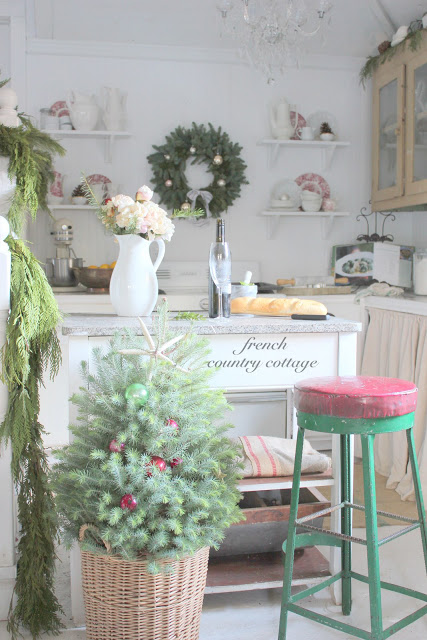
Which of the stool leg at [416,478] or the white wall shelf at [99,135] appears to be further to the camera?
the white wall shelf at [99,135]

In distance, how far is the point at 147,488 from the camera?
1658 millimetres

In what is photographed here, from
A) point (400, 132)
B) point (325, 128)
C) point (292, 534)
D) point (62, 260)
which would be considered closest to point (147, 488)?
point (292, 534)

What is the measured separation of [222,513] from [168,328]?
52 cm

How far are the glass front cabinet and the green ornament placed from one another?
8.35 feet

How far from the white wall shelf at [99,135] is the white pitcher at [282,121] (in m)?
0.95

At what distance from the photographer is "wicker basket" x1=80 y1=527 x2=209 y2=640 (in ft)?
→ 5.63

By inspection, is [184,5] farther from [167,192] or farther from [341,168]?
[341,168]

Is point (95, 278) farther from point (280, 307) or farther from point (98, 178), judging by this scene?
point (280, 307)

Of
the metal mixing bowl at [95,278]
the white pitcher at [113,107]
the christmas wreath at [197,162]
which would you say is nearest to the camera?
the metal mixing bowl at [95,278]

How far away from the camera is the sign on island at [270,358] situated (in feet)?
6.76

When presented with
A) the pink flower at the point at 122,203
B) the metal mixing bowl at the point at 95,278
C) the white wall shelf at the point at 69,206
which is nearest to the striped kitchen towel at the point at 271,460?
the pink flower at the point at 122,203

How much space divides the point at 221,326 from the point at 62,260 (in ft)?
7.70

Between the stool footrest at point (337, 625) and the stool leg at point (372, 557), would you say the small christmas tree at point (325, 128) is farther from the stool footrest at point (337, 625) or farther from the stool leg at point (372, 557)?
the stool footrest at point (337, 625)

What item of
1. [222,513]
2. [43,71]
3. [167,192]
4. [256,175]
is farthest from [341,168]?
[222,513]
